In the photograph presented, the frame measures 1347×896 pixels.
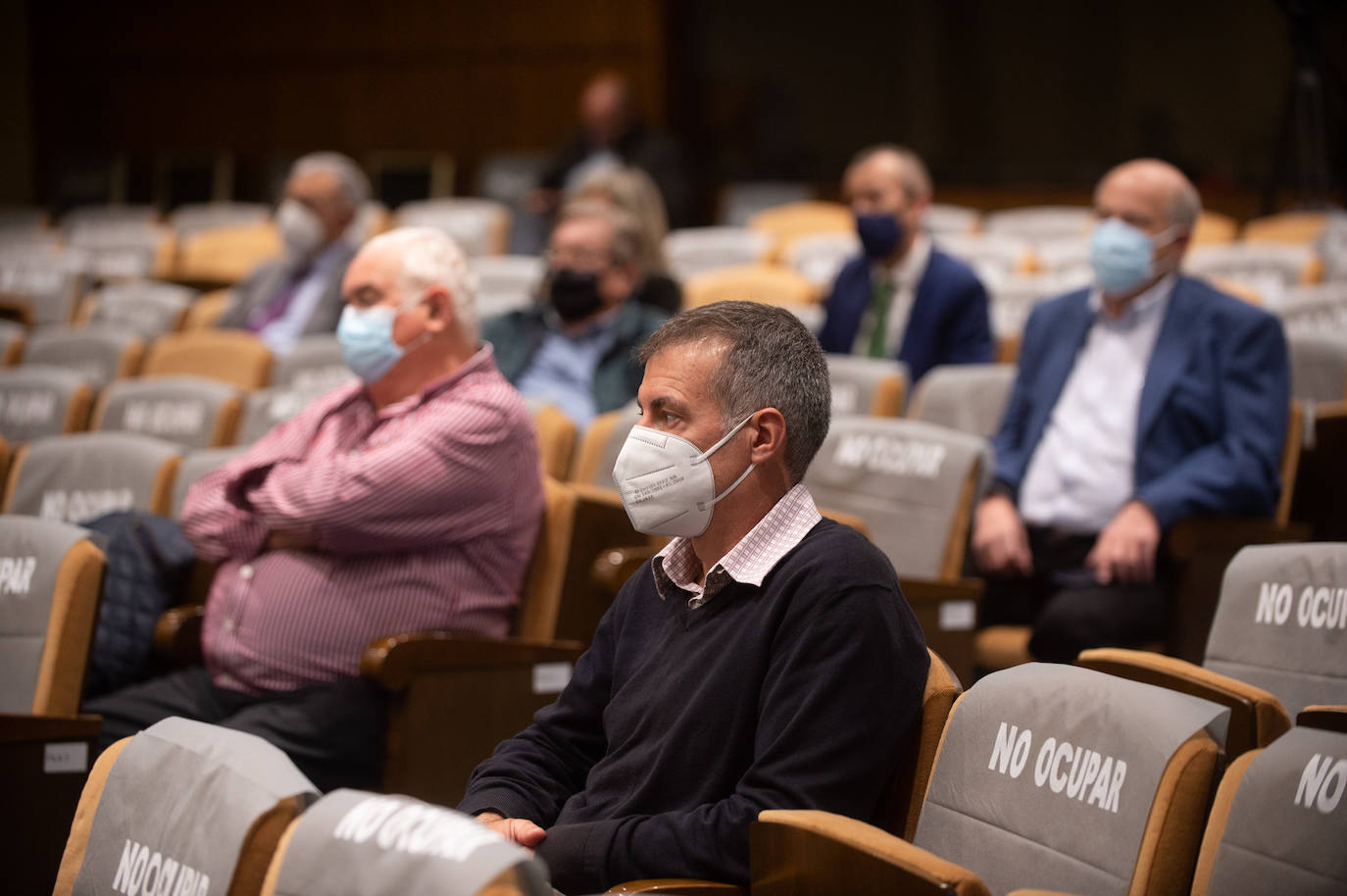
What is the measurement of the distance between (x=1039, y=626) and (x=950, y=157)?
21.7 feet

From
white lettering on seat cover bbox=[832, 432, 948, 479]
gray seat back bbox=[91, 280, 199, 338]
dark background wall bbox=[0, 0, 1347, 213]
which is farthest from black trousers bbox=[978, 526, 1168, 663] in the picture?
dark background wall bbox=[0, 0, 1347, 213]

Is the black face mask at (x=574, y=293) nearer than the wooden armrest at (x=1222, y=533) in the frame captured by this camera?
No

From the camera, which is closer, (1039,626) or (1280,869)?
(1280,869)

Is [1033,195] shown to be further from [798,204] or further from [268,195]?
[268,195]

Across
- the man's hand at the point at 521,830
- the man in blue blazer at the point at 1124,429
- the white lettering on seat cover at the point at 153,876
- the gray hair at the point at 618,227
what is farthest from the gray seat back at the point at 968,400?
the white lettering on seat cover at the point at 153,876

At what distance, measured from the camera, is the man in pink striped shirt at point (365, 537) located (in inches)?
103

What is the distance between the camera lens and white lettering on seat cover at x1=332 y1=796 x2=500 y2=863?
1.28m

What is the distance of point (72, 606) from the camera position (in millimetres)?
2492

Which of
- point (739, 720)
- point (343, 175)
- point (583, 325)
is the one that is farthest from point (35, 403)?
point (739, 720)

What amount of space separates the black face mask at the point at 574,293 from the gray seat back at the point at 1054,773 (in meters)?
2.43

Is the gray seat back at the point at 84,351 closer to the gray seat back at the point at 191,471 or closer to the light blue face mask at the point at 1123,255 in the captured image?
the gray seat back at the point at 191,471

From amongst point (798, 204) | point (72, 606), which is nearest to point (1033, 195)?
point (798, 204)

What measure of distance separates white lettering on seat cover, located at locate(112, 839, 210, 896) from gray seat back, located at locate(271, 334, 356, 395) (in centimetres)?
273

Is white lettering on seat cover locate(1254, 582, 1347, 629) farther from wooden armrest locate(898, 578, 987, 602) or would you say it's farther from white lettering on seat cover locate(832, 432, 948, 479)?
white lettering on seat cover locate(832, 432, 948, 479)
